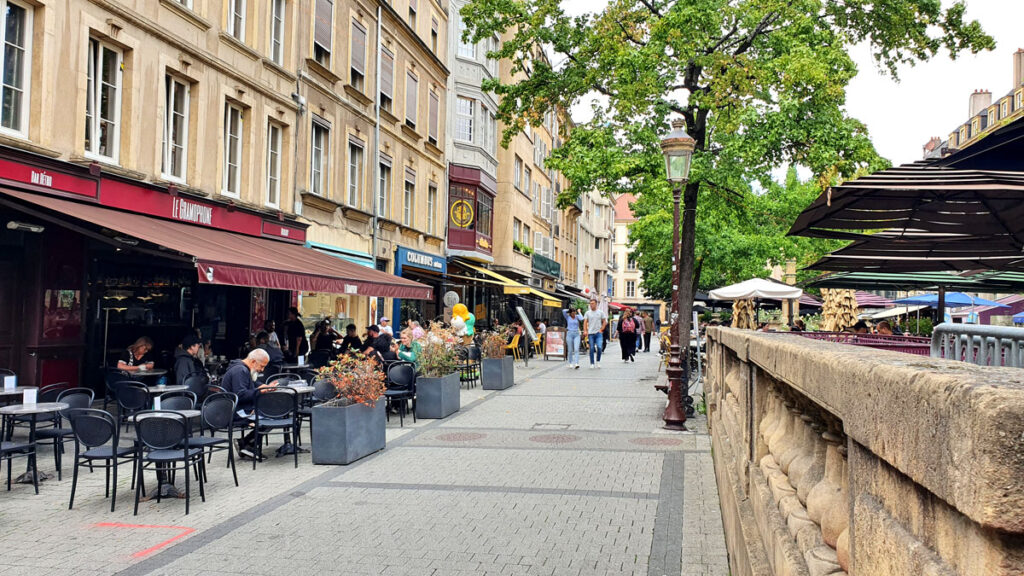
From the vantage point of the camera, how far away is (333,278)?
45.6 ft

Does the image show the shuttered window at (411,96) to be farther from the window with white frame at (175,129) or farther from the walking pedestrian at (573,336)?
the window with white frame at (175,129)

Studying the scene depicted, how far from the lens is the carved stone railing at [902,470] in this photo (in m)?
0.97

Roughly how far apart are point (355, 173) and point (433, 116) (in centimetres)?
675

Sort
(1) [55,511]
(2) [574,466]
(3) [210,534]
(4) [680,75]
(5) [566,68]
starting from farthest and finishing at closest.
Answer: (5) [566,68]
(4) [680,75]
(2) [574,466]
(1) [55,511]
(3) [210,534]

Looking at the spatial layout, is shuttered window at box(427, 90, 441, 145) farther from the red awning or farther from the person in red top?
the red awning

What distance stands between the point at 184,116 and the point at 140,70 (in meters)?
1.65

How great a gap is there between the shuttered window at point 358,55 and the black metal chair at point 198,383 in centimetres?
1256

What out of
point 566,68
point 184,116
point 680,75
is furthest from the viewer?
point 566,68

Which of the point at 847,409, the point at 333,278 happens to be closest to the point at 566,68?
the point at 333,278

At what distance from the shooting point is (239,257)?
12031 mm

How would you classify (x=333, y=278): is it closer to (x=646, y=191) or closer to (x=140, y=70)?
(x=140, y=70)

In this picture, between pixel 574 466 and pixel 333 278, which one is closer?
pixel 574 466

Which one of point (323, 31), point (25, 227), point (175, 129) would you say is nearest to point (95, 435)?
point (25, 227)

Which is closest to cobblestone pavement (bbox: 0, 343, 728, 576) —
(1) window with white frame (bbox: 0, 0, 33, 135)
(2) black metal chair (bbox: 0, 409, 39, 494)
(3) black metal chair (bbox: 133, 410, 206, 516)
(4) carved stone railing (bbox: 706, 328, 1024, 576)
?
(2) black metal chair (bbox: 0, 409, 39, 494)
